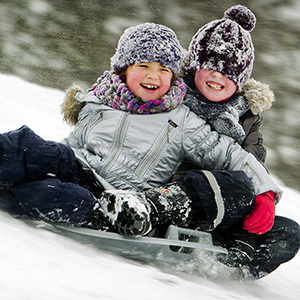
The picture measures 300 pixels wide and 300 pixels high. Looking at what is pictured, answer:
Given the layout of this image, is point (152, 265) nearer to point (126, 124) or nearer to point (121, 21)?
point (126, 124)

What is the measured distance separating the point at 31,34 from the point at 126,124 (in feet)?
17.3

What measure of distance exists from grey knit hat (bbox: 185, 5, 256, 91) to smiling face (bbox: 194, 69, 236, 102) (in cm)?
2

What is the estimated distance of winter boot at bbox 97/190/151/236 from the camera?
1.19m

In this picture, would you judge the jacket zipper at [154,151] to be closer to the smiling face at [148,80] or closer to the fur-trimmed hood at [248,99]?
the smiling face at [148,80]

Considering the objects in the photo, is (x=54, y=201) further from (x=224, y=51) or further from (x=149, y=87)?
(x=224, y=51)

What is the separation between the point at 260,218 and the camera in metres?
1.40

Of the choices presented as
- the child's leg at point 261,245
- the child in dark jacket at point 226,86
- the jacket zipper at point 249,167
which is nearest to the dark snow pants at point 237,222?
the child's leg at point 261,245

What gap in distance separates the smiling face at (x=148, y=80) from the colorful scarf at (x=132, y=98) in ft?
0.07

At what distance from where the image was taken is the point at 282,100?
6102mm

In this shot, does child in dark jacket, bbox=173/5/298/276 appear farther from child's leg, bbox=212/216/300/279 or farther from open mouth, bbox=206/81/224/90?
child's leg, bbox=212/216/300/279

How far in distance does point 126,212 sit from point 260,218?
47 cm

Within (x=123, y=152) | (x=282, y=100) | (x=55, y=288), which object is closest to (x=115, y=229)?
(x=123, y=152)

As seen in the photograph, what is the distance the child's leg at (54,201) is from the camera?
47.2 inches

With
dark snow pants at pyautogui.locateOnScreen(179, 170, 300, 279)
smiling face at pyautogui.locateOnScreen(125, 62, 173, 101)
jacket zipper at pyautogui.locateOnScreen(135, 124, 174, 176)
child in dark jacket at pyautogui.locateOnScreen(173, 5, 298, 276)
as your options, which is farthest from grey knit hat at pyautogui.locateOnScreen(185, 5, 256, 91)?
dark snow pants at pyautogui.locateOnScreen(179, 170, 300, 279)
